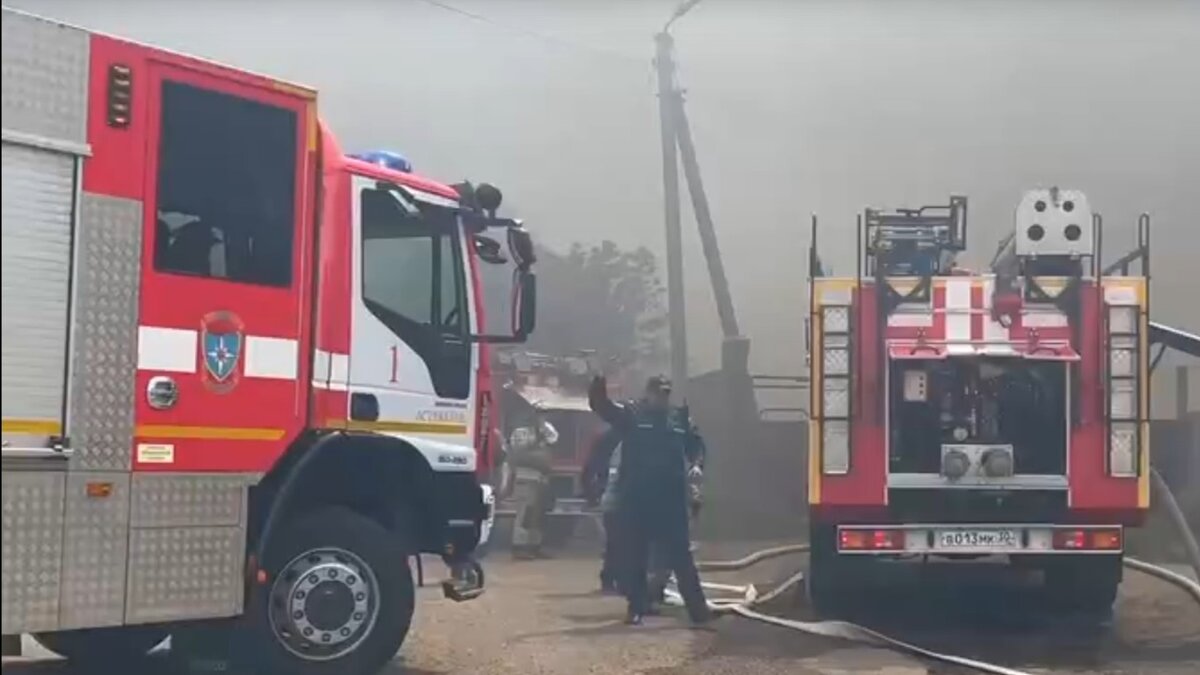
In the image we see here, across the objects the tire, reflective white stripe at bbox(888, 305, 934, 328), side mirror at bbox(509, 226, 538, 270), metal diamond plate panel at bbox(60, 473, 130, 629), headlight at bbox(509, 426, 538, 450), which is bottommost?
the tire

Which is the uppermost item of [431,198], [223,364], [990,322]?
[431,198]

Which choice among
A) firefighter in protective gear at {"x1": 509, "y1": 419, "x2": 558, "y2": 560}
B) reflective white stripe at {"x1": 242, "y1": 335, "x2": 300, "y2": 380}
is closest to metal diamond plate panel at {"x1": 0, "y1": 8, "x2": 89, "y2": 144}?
reflective white stripe at {"x1": 242, "y1": 335, "x2": 300, "y2": 380}

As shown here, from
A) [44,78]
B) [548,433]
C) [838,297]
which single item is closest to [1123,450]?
[838,297]

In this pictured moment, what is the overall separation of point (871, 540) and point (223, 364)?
16.4 feet

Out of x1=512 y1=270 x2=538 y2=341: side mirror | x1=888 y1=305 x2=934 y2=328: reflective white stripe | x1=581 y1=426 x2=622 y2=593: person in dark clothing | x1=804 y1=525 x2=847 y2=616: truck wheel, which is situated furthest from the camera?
x1=581 y1=426 x2=622 y2=593: person in dark clothing

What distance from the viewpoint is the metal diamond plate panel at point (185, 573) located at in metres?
5.90

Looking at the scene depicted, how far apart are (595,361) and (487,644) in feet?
36.9

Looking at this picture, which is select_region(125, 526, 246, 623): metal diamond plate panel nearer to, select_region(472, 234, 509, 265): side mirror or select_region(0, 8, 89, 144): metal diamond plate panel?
select_region(0, 8, 89, 144): metal diamond plate panel

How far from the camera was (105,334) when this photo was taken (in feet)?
19.0

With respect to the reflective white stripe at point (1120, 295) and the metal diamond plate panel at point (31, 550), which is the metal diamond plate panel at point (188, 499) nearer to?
the metal diamond plate panel at point (31, 550)

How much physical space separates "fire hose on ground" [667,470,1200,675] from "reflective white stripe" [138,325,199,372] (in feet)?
13.7

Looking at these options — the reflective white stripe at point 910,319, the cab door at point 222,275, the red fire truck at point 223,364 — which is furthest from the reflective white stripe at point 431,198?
the reflective white stripe at point 910,319

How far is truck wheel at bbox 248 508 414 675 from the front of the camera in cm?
653

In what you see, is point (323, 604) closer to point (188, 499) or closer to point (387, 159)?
point (188, 499)
